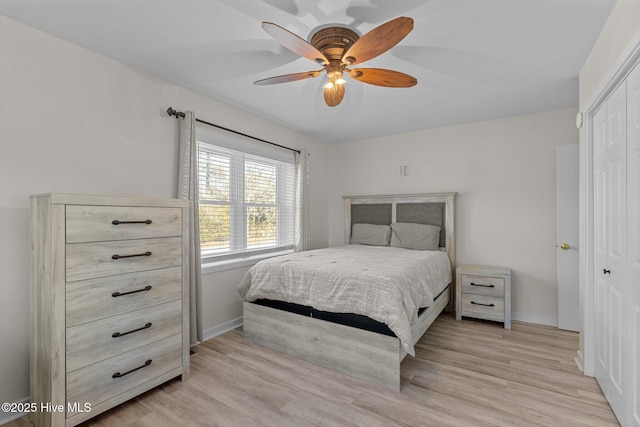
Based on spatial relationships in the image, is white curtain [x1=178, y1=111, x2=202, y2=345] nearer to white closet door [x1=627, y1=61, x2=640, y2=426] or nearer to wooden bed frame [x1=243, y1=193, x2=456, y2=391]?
wooden bed frame [x1=243, y1=193, x2=456, y2=391]

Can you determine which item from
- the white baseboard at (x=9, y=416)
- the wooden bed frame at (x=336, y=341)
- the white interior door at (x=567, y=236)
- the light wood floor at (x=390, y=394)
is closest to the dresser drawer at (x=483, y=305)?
the wooden bed frame at (x=336, y=341)

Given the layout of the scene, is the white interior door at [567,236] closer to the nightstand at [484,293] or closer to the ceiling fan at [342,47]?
the nightstand at [484,293]

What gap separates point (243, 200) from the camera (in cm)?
351

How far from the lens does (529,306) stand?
3.43 meters

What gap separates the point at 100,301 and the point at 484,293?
11.5 ft

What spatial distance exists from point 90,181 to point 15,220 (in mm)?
490

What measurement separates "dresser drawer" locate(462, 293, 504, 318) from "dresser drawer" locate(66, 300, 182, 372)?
2938mm

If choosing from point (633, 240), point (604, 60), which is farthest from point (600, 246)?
point (604, 60)

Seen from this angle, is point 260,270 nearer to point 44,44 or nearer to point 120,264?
point 120,264

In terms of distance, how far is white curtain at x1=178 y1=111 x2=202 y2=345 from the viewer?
108 inches

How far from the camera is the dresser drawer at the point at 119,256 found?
1.71 meters

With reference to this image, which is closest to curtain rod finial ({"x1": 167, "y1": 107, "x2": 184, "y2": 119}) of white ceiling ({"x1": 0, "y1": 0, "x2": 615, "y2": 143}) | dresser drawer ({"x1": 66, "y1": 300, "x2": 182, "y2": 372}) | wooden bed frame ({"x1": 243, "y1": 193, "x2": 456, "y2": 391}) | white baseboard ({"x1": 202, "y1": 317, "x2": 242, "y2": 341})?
white ceiling ({"x1": 0, "y1": 0, "x2": 615, "y2": 143})

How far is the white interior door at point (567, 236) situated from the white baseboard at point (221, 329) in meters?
3.47

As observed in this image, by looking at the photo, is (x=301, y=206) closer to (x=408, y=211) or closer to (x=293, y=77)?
(x=408, y=211)
